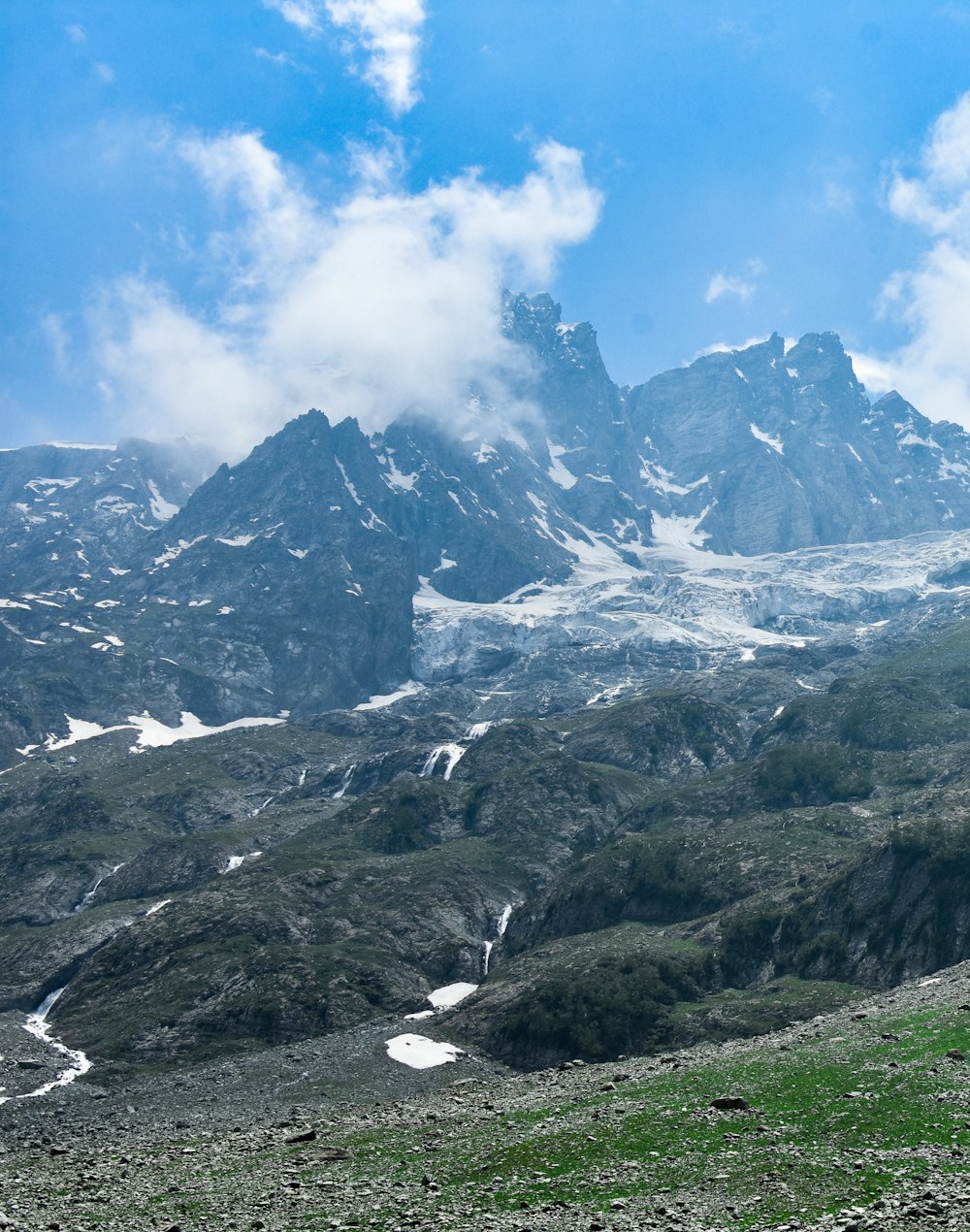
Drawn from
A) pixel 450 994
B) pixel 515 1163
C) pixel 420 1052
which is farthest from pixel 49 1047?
pixel 515 1163

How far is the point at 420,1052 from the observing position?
4003 inches

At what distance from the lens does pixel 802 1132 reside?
36.9m

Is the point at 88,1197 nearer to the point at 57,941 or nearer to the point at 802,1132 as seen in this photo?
the point at 802,1132

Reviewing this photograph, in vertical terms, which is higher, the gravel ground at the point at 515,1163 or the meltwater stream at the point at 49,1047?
the gravel ground at the point at 515,1163

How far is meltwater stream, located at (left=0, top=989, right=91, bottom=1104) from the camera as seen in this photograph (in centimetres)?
9694

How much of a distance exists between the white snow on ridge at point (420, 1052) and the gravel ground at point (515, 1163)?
25.2m

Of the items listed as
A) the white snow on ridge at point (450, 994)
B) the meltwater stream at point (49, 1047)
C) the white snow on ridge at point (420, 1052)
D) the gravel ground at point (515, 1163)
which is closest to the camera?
the gravel ground at point (515, 1163)

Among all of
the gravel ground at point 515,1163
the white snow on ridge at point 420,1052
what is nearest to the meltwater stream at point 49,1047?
the gravel ground at point 515,1163

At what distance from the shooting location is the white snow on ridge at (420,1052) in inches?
3856

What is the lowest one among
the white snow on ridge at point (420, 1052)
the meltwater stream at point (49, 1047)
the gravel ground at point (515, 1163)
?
the meltwater stream at point (49, 1047)

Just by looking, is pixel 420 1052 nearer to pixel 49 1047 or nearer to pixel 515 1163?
pixel 49 1047

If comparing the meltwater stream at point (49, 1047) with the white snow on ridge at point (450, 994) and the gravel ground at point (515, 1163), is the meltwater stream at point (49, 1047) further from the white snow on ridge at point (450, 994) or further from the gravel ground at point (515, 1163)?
the white snow on ridge at point (450, 994)

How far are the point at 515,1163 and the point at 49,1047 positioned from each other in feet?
326

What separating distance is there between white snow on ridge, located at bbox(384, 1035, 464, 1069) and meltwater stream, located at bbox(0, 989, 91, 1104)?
106ft
